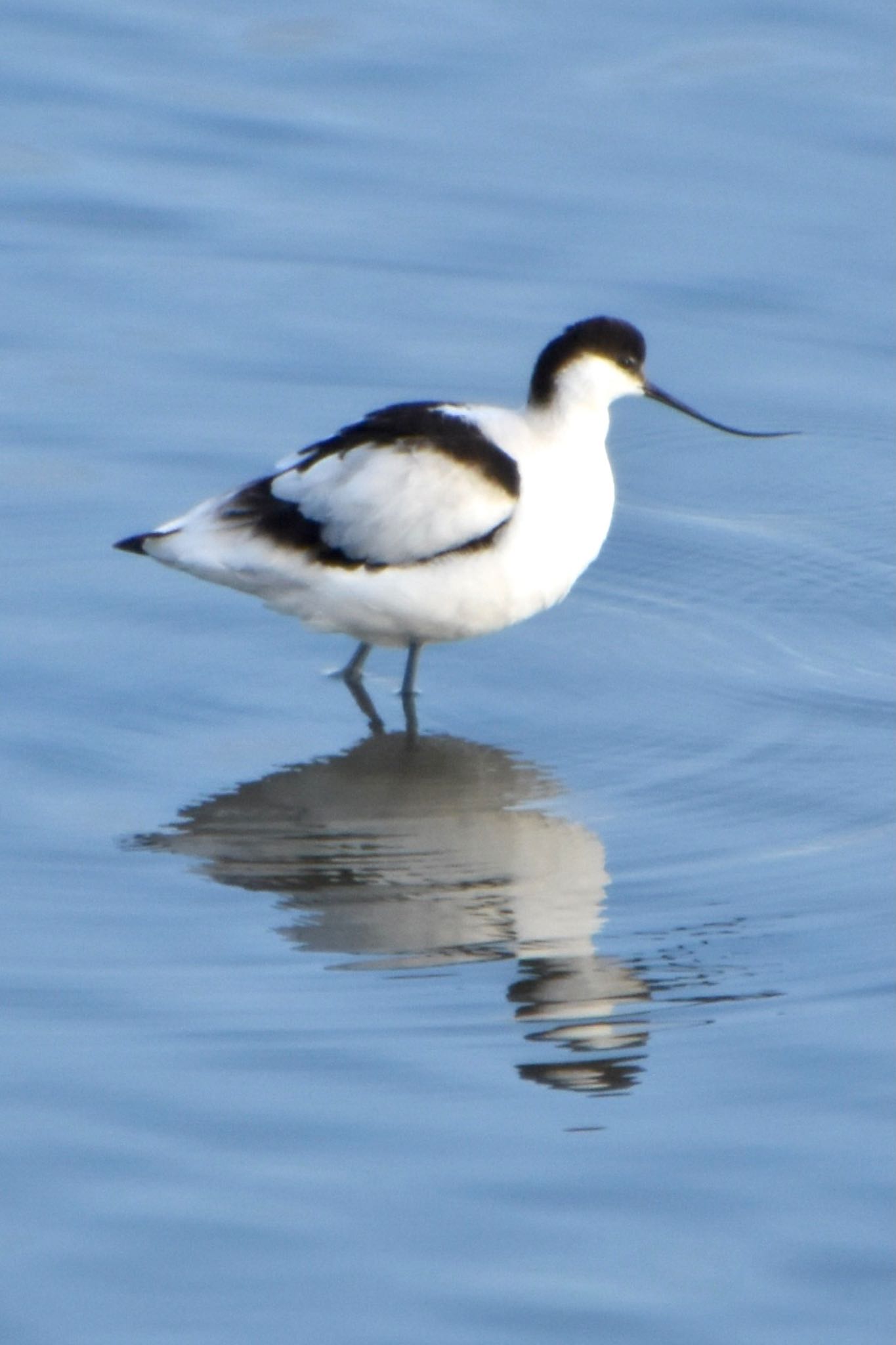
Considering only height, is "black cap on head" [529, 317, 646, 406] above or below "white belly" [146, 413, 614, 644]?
above

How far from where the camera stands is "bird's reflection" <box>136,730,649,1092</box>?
5.40 metres

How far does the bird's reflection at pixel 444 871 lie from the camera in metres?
5.40

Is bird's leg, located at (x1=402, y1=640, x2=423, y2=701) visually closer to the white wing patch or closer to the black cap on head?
the white wing patch

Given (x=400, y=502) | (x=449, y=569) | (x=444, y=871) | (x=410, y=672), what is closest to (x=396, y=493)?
(x=400, y=502)

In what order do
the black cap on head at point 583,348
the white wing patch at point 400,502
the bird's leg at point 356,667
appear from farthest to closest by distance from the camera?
1. the bird's leg at point 356,667
2. the black cap on head at point 583,348
3. the white wing patch at point 400,502

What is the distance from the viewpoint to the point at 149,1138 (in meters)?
4.86

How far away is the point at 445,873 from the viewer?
6109 mm

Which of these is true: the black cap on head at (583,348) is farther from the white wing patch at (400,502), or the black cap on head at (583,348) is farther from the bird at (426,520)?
the white wing patch at (400,502)

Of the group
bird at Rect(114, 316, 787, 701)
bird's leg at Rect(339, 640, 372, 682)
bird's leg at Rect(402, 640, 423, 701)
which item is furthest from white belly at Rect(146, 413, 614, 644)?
bird's leg at Rect(339, 640, 372, 682)

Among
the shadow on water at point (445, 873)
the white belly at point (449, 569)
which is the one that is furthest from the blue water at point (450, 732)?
the white belly at point (449, 569)

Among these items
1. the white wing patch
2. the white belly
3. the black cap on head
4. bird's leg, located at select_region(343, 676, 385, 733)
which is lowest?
bird's leg, located at select_region(343, 676, 385, 733)

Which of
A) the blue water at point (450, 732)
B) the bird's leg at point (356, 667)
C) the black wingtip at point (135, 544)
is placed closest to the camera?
the blue water at point (450, 732)

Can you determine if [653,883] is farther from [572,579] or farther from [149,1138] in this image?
[149,1138]

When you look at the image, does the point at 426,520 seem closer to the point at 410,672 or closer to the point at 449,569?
the point at 449,569
